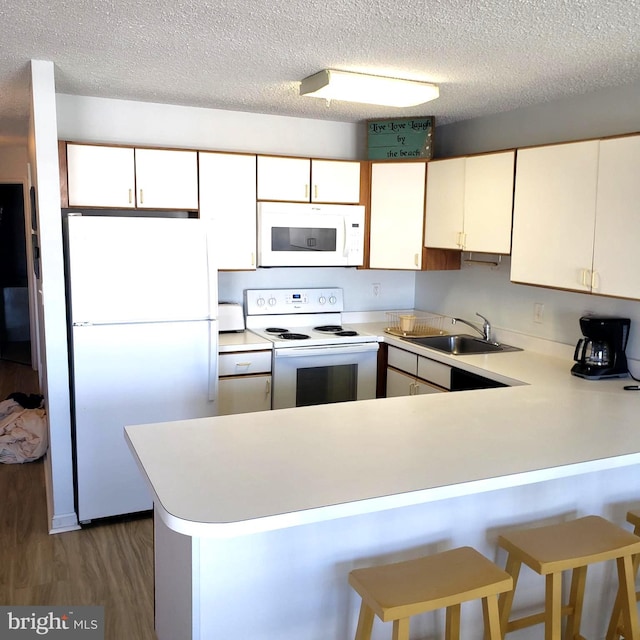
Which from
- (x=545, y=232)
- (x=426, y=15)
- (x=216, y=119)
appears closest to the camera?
(x=426, y=15)

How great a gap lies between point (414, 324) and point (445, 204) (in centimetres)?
85

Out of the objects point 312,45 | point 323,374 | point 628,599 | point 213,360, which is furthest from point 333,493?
point 323,374

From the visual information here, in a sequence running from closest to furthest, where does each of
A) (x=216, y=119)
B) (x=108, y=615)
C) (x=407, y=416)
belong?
(x=407, y=416) < (x=108, y=615) < (x=216, y=119)

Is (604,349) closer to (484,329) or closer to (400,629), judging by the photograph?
(484,329)

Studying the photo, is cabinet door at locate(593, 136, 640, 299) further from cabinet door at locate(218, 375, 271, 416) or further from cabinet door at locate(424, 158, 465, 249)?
cabinet door at locate(218, 375, 271, 416)

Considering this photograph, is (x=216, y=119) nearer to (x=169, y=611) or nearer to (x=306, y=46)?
(x=306, y=46)

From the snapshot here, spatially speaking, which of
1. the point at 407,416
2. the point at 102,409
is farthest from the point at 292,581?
the point at 102,409

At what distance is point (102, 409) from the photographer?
10.6 feet

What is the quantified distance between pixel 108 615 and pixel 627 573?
196 centimetres

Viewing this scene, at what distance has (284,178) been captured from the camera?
3.92 metres

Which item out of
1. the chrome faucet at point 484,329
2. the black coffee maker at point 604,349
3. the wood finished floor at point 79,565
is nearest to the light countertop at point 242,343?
the wood finished floor at point 79,565

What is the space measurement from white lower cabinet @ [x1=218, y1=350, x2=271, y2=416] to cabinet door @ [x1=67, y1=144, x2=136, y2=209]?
107cm

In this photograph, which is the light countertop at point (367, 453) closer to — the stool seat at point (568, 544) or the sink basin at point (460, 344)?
the stool seat at point (568, 544)

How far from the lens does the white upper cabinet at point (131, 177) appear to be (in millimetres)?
3420
